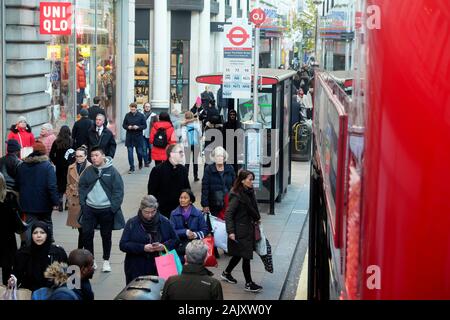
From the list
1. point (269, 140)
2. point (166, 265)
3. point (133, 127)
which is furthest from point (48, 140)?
point (166, 265)

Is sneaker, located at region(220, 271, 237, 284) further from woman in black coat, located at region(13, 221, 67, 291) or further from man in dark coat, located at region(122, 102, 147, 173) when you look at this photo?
man in dark coat, located at region(122, 102, 147, 173)

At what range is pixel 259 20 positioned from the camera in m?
21.3

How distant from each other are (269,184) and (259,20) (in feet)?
15.5

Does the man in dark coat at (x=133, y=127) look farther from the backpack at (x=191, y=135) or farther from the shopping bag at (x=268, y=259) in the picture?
the shopping bag at (x=268, y=259)


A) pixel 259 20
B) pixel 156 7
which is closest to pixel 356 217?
pixel 259 20

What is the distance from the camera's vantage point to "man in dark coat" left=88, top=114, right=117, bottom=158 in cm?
1864

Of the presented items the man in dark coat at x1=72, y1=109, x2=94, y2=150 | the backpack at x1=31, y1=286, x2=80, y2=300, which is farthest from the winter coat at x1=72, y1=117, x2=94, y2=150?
the backpack at x1=31, y1=286, x2=80, y2=300

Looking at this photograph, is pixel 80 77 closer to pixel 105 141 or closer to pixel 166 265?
pixel 105 141

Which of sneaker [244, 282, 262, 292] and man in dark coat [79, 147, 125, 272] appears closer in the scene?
man in dark coat [79, 147, 125, 272]

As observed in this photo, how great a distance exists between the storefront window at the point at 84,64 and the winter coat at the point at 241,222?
12.4 meters

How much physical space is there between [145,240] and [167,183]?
3813 millimetres

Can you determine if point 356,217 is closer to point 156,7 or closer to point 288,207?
point 288,207

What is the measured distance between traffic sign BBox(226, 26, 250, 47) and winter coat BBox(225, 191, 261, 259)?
25.6 ft

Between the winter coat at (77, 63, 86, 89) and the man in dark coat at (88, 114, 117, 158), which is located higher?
the winter coat at (77, 63, 86, 89)
